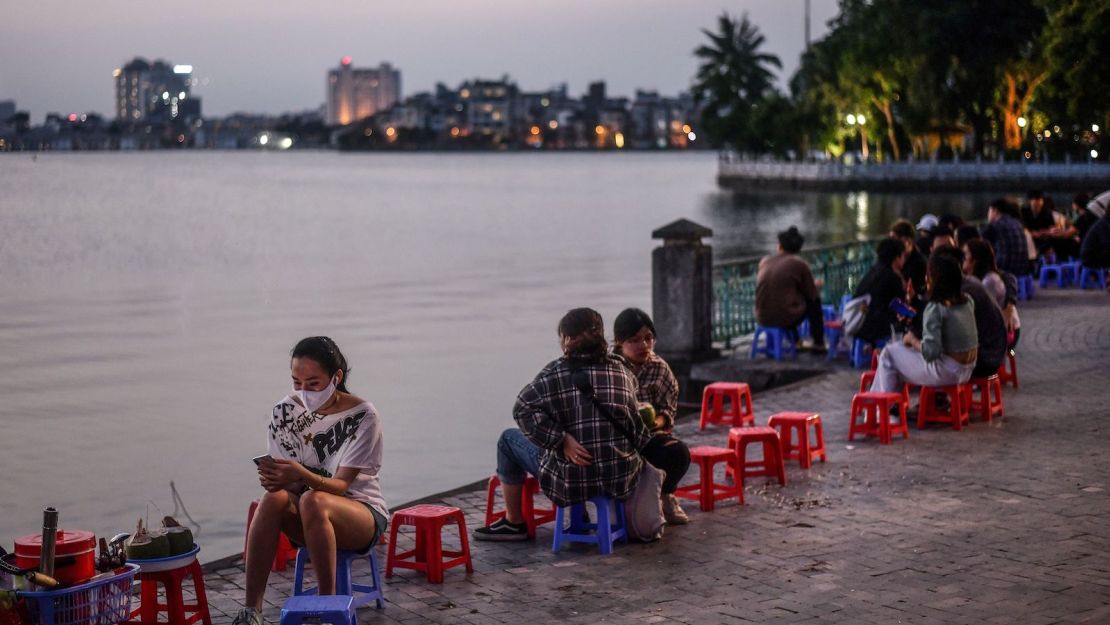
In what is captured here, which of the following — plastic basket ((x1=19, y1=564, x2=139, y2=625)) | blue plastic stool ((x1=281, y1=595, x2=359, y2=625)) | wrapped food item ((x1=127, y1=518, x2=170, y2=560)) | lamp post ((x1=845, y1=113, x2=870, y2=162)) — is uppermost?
lamp post ((x1=845, y1=113, x2=870, y2=162))

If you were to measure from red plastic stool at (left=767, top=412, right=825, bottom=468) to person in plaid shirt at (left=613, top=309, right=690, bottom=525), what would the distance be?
1.75 m

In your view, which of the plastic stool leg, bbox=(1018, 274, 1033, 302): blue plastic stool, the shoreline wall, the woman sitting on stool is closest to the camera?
the plastic stool leg

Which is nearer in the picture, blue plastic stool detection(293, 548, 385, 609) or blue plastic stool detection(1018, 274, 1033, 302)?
blue plastic stool detection(293, 548, 385, 609)

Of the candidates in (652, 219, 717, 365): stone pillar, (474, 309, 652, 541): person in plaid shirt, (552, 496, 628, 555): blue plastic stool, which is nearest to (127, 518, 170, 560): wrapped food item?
(474, 309, 652, 541): person in plaid shirt

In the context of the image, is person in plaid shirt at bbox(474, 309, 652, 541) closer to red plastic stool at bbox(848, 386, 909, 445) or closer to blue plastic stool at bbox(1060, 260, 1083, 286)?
red plastic stool at bbox(848, 386, 909, 445)

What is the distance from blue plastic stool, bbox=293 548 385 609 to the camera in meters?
6.89

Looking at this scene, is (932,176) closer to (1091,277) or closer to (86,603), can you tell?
(1091,277)

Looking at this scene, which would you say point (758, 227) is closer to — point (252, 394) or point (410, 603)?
point (252, 394)

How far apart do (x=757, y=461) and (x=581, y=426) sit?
254 cm

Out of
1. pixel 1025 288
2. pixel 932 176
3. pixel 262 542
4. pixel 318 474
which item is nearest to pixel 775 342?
pixel 1025 288

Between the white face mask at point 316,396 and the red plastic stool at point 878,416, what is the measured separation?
Answer: 215 inches

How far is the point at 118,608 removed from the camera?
6039mm

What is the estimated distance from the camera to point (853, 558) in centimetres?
788

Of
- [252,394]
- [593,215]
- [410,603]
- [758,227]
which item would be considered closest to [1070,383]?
[410,603]
